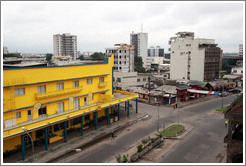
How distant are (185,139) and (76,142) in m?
14.9

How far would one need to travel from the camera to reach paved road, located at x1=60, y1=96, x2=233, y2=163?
2381cm

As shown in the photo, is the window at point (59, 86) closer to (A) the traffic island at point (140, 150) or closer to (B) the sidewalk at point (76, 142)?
(B) the sidewalk at point (76, 142)

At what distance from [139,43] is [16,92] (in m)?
144

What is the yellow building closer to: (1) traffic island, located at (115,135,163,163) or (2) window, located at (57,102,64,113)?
(2) window, located at (57,102,64,113)

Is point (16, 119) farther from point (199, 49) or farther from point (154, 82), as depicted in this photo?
point (199, 49)

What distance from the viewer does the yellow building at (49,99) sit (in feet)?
77.8

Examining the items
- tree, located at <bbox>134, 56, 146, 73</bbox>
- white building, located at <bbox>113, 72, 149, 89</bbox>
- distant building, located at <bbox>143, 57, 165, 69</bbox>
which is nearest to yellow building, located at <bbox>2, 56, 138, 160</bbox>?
white building, located at <bbox>113, 72, 149, 89</bbox>

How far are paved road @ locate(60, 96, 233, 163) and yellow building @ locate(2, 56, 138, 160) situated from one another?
192 inches

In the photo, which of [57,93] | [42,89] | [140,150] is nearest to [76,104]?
[57,93]

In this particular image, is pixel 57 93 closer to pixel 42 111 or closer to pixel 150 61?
pixel 42 111

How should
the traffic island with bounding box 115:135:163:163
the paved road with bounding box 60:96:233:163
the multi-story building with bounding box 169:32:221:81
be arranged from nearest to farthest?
the traffic island with bounding box 115:135:163:163 < the paved road with bounding box 60:96:233:163 < the multi-story building with bounding box 169:32:221:81

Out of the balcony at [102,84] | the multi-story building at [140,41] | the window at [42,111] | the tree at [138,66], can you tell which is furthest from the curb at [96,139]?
the multi-story building at [140,41]

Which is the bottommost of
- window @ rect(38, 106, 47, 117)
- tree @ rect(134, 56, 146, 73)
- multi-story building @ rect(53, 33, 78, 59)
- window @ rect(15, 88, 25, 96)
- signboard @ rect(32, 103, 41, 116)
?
window @ rect(38, 106, 47, 117)

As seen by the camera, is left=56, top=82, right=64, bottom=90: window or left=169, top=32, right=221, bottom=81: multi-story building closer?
left=56, top=82, right=64, bottom=90: window
